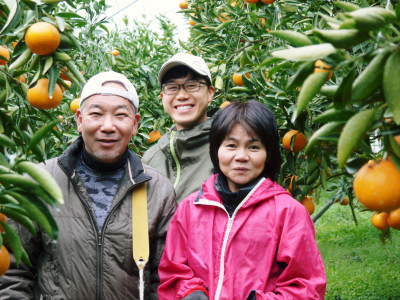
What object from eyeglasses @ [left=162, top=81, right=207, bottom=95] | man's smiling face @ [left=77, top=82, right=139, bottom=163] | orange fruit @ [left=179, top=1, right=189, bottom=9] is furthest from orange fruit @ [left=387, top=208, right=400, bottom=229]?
orange fruit @ [left=179, top=1, right=189, bottom=9]

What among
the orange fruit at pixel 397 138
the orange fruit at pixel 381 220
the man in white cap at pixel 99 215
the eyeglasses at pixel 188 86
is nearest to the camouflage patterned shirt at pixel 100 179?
the man in white cap at pixel 99 215

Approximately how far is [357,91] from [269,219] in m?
0.94

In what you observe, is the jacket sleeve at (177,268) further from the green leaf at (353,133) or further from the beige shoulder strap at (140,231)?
the green leaf at (353,133)

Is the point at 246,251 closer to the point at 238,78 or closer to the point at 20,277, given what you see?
the point at 20,277

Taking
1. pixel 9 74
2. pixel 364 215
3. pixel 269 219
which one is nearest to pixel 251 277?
pixel 269 219

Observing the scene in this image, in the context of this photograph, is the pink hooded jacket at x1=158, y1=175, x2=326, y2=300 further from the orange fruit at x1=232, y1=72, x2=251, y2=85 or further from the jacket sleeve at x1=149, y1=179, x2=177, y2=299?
the orange fruit at x1=232, y1=72, x2=251, y2=85

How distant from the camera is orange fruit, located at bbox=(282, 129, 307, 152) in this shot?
224cm

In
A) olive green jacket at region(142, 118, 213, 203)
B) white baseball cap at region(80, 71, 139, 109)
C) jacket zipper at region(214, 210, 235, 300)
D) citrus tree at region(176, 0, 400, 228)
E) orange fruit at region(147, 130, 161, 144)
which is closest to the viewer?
citrus tree at region(176, 0, 400, 228)

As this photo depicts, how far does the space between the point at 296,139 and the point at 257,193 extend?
52cm

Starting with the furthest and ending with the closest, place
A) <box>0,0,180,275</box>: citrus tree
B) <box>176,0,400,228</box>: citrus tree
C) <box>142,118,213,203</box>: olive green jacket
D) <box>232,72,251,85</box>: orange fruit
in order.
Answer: <box>232,72,251,85</box>: orange fruit, <box>142,118,213,203</box>: olive green jacket, <box>0,0,180,275</box>: citrus tree, <box>176,0,400,228</box>: citrus tree

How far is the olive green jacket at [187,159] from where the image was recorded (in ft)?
7.33

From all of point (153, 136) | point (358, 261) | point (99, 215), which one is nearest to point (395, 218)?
point (99, 215)

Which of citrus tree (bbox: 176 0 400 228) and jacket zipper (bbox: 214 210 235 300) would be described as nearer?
citrus tree (bbox: 176 0 400 228)

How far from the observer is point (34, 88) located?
61.9 inches
